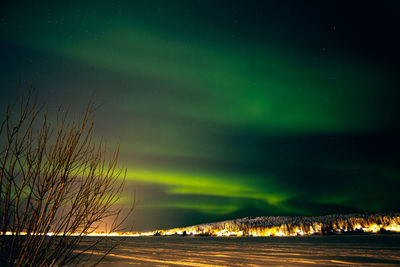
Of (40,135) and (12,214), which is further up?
(40,135)

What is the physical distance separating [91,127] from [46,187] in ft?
3.31

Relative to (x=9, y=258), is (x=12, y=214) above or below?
above

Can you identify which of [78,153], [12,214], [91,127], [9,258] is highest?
[91,127]

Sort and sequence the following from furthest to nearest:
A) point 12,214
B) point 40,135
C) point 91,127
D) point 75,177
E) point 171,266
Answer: point 171,266 < point 91,127 < point 75,177 < point 40,135 < point 12,214

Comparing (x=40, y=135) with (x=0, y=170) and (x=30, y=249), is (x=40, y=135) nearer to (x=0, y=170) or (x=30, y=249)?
(x=0, y=170)

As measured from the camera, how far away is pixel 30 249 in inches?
111

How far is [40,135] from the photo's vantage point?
3.15 meters

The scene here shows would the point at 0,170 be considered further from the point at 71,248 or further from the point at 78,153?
the point at 71,248

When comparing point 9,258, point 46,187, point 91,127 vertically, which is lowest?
point 9,258

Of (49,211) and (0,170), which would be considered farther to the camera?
(49,211)

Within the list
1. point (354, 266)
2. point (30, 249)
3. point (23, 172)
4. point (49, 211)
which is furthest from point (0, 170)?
point (354, 266)

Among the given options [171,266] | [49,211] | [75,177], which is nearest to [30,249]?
[49,211]

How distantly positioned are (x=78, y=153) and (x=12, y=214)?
37.8 inches

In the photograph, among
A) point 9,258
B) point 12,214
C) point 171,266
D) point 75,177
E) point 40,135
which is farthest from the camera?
point 171,266
